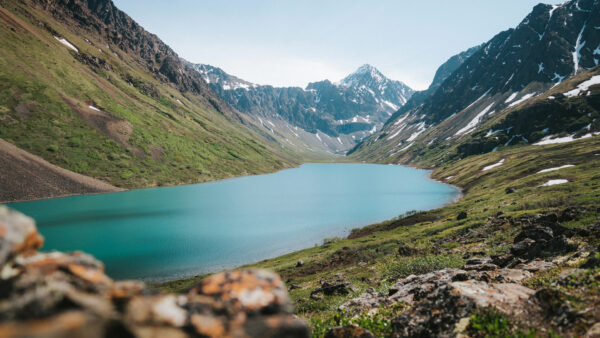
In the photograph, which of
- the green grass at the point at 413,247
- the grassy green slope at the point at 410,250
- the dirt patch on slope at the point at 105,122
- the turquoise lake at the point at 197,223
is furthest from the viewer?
the dirt patch on slope at the point at 105,122

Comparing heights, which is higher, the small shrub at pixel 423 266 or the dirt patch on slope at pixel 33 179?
the dirt patch on slope at pixel 33 179

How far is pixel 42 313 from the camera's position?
347 centimetres

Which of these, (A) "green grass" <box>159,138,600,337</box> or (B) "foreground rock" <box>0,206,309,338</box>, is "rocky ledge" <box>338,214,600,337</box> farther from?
(B) "foreground rock" <box>0,206,309,338</box>

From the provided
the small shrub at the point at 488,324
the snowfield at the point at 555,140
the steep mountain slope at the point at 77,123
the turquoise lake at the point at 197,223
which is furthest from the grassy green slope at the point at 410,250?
the steep mountain slope at the point at 77,123

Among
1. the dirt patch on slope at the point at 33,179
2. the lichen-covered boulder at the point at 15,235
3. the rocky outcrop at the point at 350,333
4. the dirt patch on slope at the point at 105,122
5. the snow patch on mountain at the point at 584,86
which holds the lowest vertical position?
the rocky outcrop at the point at 350,333

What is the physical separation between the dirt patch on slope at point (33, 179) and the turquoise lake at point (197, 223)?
6399mm

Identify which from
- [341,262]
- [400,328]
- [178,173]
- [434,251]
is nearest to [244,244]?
[341,262]

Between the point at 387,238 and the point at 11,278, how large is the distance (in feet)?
187

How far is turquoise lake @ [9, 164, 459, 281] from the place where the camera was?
5053cm

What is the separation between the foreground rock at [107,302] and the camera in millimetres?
3324

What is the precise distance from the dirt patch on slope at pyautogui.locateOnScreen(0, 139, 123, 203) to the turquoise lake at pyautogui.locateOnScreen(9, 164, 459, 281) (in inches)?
252

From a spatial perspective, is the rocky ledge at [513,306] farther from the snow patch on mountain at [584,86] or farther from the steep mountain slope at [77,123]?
the snow patch on mountain at [584,86]

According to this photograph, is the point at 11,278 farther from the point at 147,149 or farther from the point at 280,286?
the point at 147,149

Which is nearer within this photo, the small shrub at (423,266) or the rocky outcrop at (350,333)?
the rocky outcrop at (350,333)
